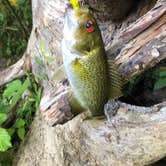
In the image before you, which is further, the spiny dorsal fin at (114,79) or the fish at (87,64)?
the spiny dorsal fin at (114,79)

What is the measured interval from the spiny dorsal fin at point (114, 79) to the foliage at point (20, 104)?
4.29ft

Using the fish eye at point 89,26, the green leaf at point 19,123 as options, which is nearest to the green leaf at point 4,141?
the green leaf at point 19,123

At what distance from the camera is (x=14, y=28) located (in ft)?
16.4

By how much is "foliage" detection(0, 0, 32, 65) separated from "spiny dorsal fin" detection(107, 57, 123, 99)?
2.62 m

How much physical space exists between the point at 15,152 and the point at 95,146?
1.15 m

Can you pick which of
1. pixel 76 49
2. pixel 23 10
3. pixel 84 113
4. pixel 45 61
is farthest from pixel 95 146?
pixel 23 10

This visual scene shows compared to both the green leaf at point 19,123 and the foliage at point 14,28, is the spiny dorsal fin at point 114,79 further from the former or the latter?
the foliage at point 14,28

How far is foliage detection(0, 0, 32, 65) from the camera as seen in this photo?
4922 mm

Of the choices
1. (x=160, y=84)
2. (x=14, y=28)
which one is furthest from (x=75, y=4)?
(x=14, y=28)

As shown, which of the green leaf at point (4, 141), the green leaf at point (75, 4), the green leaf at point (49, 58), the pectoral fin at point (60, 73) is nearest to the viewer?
the green leaf at point (75, 4)

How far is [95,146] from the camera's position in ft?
8.57

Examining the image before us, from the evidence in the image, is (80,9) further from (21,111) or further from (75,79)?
(21,111)

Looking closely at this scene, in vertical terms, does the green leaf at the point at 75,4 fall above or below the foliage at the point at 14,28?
above

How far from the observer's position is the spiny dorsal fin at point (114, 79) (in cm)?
223
